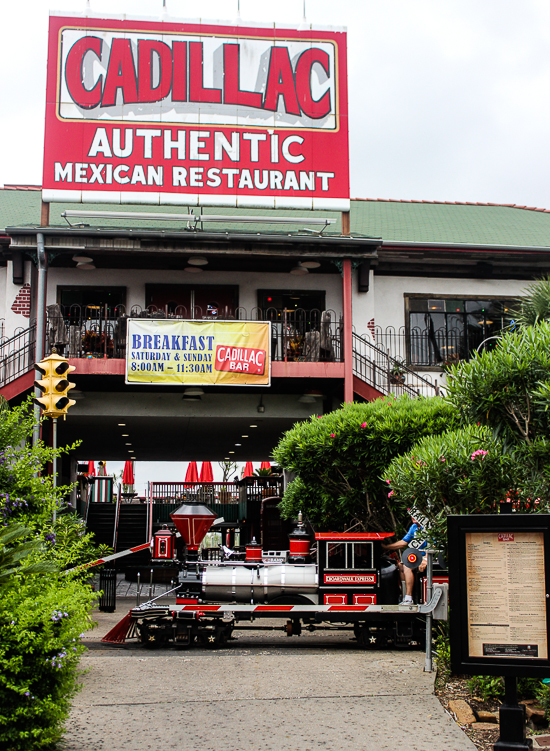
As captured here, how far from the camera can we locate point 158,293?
19.3m

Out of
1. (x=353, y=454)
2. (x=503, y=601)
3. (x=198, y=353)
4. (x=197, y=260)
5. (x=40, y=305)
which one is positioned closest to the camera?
(x=503, y=601)

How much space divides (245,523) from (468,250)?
9728 millimetres

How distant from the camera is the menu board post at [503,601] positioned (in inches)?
205

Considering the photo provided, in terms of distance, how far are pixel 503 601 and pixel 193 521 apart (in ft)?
23.7

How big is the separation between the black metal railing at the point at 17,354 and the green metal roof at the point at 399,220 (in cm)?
296

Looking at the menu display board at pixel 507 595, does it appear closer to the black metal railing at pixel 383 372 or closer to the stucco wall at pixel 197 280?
the black metal railing at pixel 383 372

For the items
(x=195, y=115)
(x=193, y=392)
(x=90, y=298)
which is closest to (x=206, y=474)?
(x=90, y=298)

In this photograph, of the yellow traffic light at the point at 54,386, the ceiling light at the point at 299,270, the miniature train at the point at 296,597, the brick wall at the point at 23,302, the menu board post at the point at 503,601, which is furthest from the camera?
the ceiling light at the point at 299,270

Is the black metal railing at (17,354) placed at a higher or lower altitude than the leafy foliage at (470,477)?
higher

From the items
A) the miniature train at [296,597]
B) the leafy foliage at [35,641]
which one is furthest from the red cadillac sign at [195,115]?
the leafy foliage at [35,641]

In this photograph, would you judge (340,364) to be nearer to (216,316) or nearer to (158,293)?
(216,316)

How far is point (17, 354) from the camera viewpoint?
17.4m

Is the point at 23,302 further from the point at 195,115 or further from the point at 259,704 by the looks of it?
the point at 259,704

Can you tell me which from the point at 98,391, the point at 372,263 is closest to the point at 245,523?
the point at 98,391
